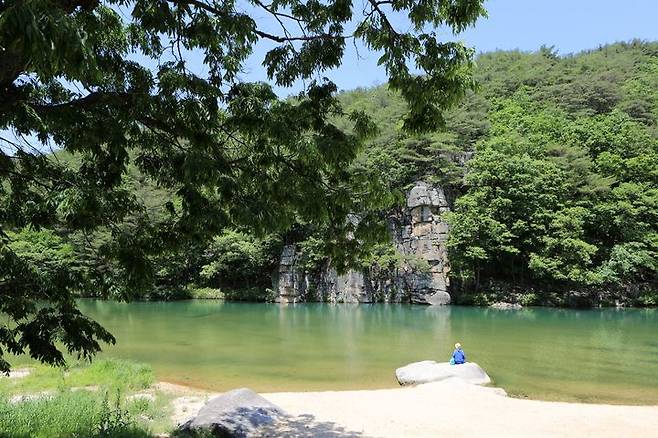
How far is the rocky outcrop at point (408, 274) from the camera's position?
144ft

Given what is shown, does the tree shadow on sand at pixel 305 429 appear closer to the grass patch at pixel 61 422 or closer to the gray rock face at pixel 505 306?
the grass patch at pixel 61 422

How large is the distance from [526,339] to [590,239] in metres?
23.7

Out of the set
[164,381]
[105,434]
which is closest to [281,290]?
[164,381]

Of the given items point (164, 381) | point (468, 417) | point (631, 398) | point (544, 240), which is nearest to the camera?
point (468, 417)

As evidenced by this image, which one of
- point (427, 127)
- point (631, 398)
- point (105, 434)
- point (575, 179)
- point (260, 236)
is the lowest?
point (631, 398)

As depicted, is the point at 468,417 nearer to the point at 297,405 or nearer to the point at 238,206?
the point at 297,405

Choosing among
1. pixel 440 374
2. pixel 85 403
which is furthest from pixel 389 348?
pixel 85 403

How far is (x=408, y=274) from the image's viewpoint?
45031 mm

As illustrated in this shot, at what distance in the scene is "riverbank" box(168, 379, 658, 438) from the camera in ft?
31.8

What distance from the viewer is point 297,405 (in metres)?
11.6

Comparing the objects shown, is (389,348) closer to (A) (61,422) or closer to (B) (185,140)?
(A) (61,422)

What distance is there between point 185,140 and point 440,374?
450 inches

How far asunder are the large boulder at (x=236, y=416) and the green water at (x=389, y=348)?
15.4ft

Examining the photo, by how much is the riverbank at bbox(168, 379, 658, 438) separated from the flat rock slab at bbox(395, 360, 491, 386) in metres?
1.02
